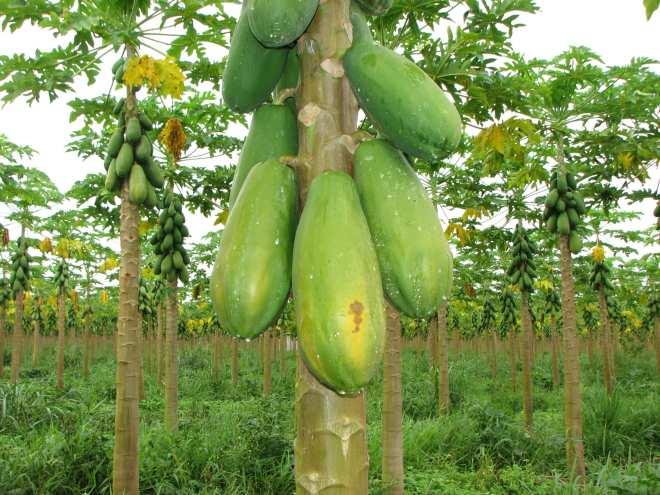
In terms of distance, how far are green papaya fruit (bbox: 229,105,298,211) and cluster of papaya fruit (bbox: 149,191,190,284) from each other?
22.1 feet

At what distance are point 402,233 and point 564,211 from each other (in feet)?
21.9

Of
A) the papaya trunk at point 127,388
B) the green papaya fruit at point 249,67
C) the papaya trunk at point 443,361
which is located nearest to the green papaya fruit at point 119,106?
the papaya trunk at point 127,388

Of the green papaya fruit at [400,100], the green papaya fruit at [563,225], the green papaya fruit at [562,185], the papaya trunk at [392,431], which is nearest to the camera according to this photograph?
the green papaya fruit at [400,100]

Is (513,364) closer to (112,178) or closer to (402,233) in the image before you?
(112,178)

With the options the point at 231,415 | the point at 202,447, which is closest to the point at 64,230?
the point at 231,415

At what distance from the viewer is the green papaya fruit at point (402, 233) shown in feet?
3.08

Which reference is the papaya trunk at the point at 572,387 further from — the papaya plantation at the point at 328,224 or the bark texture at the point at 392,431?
the bark texture at the point at 392,431

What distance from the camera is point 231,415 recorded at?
30.7ft

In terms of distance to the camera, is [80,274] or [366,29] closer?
[366,29]

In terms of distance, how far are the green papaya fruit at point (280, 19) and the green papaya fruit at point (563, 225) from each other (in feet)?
21.3

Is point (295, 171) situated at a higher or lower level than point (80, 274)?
lower

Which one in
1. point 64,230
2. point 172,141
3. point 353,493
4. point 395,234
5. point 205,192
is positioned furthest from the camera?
point 64,230

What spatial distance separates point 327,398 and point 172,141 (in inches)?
184

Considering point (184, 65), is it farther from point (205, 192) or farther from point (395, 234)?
point (395, 234)
